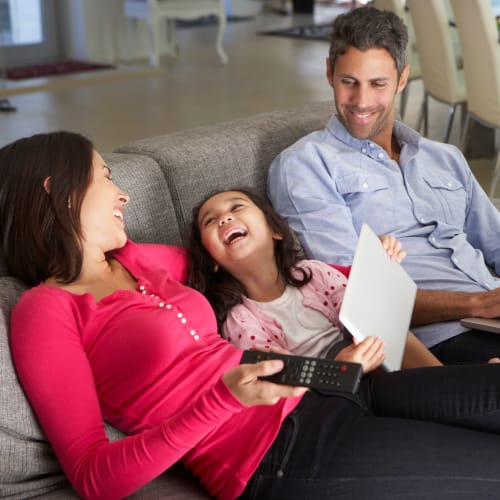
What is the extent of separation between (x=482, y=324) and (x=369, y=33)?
0.75 m

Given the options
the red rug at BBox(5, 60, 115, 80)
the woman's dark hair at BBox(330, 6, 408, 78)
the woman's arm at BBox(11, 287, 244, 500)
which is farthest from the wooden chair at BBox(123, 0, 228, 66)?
the woman's arm at BBox(11, 287, 244, 500)

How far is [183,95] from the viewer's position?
22.0 ft

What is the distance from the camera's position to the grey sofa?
4.62 feet

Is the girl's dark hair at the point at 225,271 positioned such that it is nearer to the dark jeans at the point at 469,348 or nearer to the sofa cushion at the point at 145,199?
the sofa cushion at the point at 145,199

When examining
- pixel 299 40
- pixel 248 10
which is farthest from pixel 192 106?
pixel 248 10

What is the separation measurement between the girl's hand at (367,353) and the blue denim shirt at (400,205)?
476 millimetres

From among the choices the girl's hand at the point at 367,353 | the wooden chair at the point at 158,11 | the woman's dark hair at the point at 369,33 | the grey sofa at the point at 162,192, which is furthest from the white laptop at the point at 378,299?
the wooden chair at the point at 158,11

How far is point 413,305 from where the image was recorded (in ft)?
6.16

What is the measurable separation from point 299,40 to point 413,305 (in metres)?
8.09

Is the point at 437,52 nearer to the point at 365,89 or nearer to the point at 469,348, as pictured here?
the point at 365,89

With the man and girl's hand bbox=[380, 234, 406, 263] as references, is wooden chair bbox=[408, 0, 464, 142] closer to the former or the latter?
the man

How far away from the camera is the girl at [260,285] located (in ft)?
5.73

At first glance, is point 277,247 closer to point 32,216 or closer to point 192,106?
point 32,216

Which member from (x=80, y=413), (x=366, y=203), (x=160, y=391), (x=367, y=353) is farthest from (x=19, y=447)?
(x=366, y=203)
